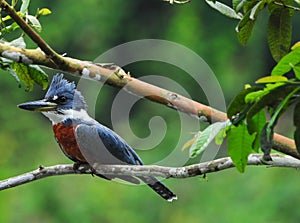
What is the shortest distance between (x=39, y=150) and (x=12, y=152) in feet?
1.09

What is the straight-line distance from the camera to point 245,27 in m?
1.43

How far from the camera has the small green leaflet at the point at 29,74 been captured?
1719 millimetres

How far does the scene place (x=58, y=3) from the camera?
9.17m

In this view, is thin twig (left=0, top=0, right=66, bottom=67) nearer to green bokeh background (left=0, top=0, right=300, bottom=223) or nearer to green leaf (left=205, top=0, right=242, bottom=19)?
green leaf (left=205, top=0, right=242, bottom=19)

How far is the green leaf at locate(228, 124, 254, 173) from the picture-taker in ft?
4.28

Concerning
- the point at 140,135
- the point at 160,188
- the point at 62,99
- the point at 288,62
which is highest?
the point at 288,62

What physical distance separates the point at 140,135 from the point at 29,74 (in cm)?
557

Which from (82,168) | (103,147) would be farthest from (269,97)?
(103,147)

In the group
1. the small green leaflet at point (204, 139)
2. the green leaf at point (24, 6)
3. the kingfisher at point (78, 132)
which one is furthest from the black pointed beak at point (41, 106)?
the small green leaflet at point (204, 139)

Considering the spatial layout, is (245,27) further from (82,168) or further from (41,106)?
(41,106)

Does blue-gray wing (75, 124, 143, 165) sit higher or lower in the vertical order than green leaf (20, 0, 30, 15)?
lower

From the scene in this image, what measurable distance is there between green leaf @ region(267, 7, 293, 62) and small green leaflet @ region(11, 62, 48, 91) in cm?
51

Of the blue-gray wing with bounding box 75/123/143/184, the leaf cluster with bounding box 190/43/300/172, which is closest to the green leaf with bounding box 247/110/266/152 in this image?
the leaf cluster with bounding box 190/43/300/172

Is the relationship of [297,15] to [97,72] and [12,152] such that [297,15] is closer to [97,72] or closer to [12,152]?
[12,152]
